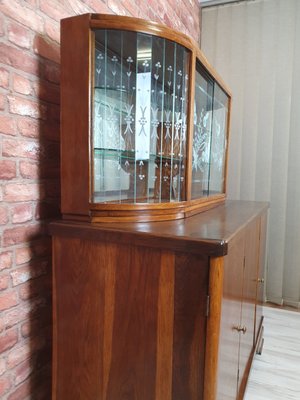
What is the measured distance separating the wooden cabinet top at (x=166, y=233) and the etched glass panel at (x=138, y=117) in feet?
0.43

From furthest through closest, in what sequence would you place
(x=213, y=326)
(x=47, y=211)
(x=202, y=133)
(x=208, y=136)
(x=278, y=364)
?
(x=278, y=364)
(x=208, y=136)
(x=202, y=133)
(x=47, y=211)
(x=213, y=326)

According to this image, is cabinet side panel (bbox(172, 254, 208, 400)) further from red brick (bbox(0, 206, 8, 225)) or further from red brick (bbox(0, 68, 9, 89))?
red brick (bbox(0, 68, 9, 89))

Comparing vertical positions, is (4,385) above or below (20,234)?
below

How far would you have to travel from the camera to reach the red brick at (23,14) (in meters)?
0.96

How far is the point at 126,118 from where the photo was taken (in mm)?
1130

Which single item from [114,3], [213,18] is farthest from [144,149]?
[213,18]

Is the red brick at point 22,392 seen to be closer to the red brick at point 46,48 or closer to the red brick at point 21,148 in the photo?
the red brick at point 21,148

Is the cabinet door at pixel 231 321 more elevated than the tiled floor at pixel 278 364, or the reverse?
the cabinet door at pixel 231 321

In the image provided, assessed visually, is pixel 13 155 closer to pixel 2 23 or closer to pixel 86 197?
pixel 86 197

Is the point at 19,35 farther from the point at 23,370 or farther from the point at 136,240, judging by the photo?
the point at 23,370

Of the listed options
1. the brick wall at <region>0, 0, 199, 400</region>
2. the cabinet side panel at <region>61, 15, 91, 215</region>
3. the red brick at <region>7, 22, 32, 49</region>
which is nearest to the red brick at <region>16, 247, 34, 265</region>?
the brick wall at <region>0, 0, 199, 400</region>

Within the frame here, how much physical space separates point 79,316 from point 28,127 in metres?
0.66

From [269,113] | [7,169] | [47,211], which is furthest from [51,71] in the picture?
[269,113]

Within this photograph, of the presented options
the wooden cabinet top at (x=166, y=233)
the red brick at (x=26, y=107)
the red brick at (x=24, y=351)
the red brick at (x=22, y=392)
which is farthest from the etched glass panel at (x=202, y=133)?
the red brick at (x=22, y=392)
